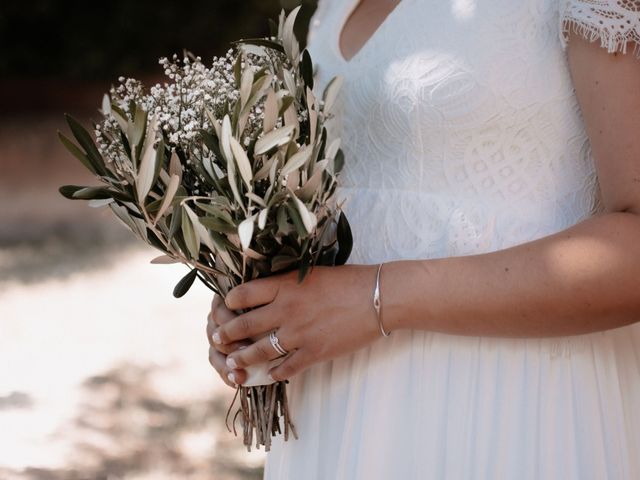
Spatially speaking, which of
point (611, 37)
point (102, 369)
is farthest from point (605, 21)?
point (102, 369)

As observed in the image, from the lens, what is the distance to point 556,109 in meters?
1.44

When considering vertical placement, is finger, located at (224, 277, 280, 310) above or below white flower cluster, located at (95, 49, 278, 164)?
below

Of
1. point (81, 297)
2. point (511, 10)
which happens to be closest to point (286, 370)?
point (511, 10)

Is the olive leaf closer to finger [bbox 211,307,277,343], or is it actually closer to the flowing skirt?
finger [bbox 211,307,277,343]

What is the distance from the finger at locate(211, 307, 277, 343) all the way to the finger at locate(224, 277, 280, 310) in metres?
0.02

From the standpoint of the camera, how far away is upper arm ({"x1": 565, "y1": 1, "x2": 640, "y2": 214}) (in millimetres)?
1306

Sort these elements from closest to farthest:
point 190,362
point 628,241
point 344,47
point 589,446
Answer: 1. point 628,241
2. point 589,446
3. point 344,47
4. point 190,362

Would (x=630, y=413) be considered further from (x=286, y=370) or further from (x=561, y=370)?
(x=286, y=370)

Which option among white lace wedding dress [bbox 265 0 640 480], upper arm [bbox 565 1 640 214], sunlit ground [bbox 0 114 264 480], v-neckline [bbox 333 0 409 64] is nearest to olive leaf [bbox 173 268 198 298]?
white lace wedding dress [bbox 265 0 640 480]

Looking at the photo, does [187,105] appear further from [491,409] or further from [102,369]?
[102,369]

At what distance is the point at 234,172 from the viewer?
133cm

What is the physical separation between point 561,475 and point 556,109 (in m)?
0.54

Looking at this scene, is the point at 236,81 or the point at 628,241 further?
the point at 236,81

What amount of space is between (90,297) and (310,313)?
584cm
